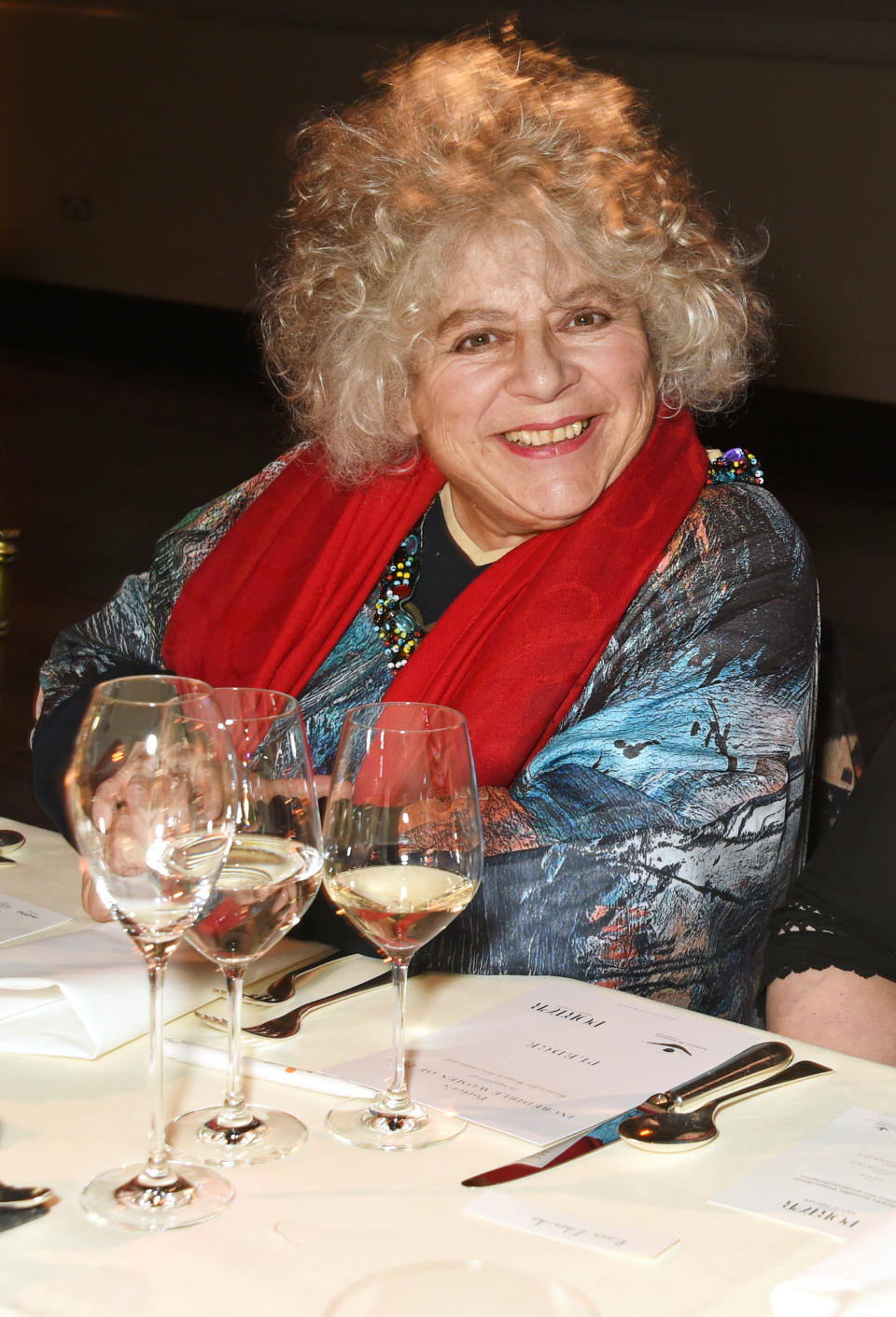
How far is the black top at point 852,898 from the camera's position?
5.19 ft

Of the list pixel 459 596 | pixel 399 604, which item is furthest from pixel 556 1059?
pixel 399 604

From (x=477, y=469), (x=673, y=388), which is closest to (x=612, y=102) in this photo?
(x=673, y=388)

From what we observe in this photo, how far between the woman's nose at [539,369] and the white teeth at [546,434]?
53mm

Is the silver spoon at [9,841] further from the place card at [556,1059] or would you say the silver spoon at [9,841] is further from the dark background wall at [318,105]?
the dark background wall at [318,105]

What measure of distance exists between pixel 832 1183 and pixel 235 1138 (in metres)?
0.39

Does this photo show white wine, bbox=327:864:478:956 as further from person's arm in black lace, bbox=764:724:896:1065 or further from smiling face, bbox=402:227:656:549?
smiling face, bbox=402:227:656:549

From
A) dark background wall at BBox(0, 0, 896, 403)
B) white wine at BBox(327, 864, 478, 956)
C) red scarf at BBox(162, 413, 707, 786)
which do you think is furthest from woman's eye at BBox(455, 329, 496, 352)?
dark background wall at BBox(0, 0, 896, 403)

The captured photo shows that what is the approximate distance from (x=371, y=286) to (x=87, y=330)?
11.9 meters

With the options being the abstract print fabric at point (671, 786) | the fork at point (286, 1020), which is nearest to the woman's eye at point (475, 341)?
the abstract print fabric at point (671, 786)

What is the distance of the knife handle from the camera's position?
110cm

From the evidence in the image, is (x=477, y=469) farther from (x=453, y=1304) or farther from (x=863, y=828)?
(x=453, y=1304)

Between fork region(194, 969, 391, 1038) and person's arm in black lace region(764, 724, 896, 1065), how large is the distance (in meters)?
0.51

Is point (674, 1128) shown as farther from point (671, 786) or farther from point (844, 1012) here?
point (671, 786)

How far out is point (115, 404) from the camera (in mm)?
10875
